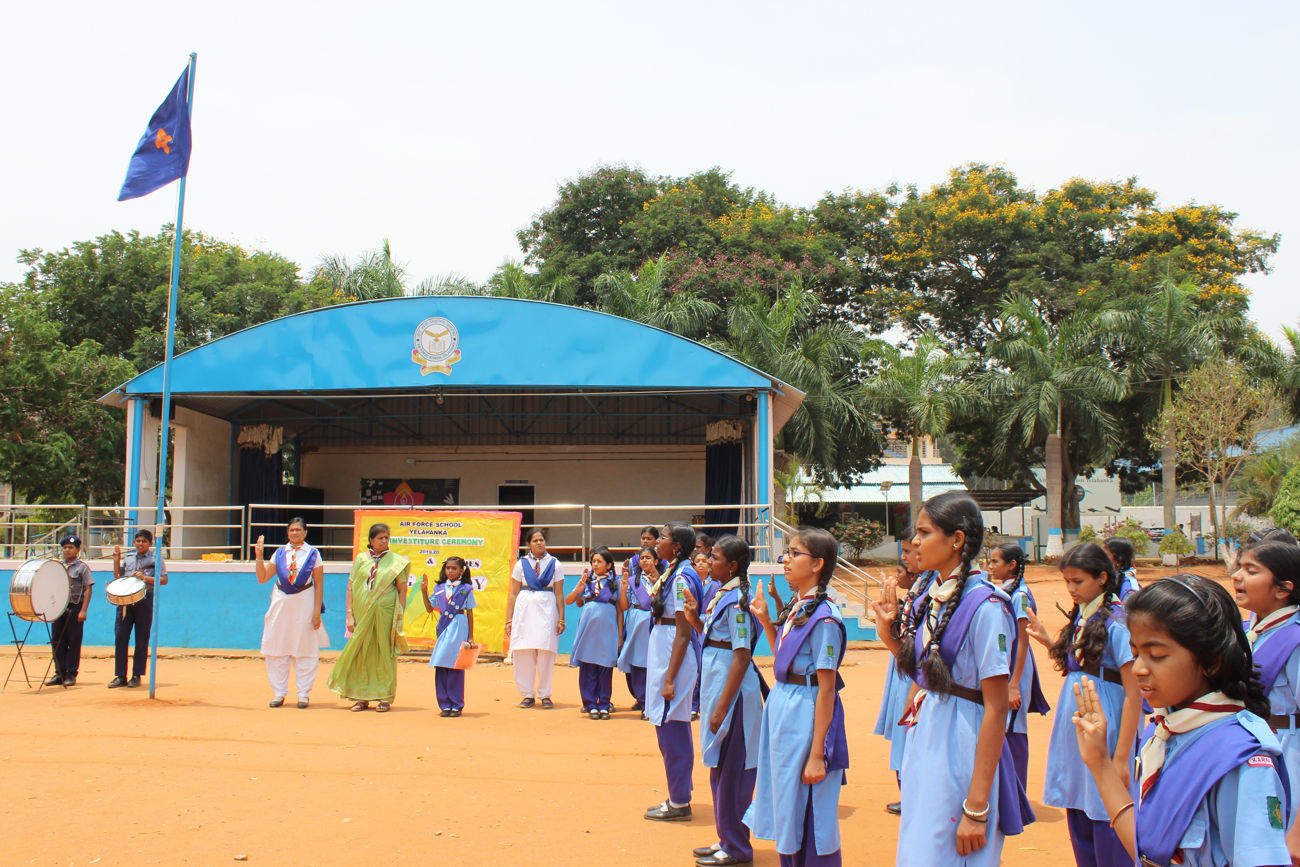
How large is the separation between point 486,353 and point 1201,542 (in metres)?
21.2

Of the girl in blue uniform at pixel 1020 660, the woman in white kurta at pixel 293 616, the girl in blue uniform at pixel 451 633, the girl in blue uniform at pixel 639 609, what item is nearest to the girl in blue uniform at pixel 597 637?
the girl in blue uniform at pixel 639 609

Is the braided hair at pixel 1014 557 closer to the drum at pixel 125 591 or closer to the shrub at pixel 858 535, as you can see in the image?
the drum at pixel 125 591

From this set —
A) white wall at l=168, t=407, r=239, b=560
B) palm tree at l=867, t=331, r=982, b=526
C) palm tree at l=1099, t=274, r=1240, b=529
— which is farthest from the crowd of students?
palm tree at l=1099, t=274, r=1240, b=529

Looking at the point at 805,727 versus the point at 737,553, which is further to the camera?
the point at 737,553

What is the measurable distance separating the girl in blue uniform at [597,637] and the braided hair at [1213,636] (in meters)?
7.05

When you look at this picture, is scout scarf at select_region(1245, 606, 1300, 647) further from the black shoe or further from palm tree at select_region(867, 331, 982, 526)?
palm tree at select_region(867, 331, 982, 526)

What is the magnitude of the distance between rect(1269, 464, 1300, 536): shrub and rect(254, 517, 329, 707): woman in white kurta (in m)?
18.1

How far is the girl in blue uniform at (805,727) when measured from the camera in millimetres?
3762

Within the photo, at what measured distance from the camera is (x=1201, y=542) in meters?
27.1

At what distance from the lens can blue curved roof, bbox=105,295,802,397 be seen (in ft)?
50.3

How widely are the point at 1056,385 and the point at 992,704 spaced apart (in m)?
23.8

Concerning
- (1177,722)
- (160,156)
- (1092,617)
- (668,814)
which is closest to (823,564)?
(1092,617)

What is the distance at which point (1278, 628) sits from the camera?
3.27 m

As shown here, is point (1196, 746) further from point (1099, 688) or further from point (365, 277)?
point (365, 277)
